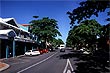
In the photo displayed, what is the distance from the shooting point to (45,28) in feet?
256

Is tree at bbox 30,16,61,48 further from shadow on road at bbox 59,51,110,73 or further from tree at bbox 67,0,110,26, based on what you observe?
tree at bbox 67,0,110,26

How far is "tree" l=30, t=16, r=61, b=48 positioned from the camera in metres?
75.2

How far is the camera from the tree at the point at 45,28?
75.2 m

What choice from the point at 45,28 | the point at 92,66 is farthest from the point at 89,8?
the point at 45,28

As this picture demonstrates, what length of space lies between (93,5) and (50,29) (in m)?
62.2

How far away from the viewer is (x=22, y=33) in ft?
188

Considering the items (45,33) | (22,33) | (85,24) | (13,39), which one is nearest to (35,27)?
(45,33)

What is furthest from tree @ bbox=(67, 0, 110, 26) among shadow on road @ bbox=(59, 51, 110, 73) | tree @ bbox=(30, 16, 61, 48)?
tree @ bbox=(30, 16, 61, 48)

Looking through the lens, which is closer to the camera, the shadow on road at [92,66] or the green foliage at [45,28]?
the shadow on road at [92,66]

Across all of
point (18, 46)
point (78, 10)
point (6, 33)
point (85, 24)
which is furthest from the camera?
point (85, 24)

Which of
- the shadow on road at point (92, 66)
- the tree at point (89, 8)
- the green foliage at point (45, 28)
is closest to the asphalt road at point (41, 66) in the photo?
the shadow on road at point (92, 66)

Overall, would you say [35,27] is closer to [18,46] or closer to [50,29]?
[50,29]

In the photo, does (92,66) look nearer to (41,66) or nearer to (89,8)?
(41,66)

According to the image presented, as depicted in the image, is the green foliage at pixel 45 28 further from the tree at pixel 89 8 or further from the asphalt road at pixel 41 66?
the tree at pixel 89 8
